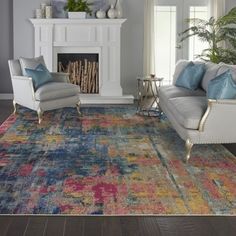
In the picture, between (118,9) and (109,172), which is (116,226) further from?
(118,9)

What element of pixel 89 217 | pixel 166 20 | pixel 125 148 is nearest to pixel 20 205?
pixel 89 217

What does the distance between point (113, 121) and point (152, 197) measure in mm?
3377

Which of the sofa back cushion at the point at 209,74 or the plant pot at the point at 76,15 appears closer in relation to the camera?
the sofa back cushion at the point at 209,74

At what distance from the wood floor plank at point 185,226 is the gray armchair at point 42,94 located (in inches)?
150

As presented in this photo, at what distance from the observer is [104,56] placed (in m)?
9.09

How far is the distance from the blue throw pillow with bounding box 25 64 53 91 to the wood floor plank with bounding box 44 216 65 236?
156 inches

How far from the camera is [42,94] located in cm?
687

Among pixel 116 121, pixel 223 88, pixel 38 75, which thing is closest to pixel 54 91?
pixel 38 75

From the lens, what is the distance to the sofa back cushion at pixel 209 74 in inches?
240

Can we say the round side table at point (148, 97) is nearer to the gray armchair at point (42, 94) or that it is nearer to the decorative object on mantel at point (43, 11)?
the gray armchair at point (42, 94)

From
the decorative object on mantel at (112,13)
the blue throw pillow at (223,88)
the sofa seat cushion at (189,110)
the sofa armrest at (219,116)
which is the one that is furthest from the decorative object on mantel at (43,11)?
the sofa armrest at (219,116)

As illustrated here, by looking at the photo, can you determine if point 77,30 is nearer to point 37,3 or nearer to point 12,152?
point 37,3

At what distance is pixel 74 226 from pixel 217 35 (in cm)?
679

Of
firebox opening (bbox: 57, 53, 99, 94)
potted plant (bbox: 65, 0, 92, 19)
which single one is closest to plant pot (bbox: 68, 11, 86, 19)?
potted plant (bbox: 65, 0, 92, 19)
